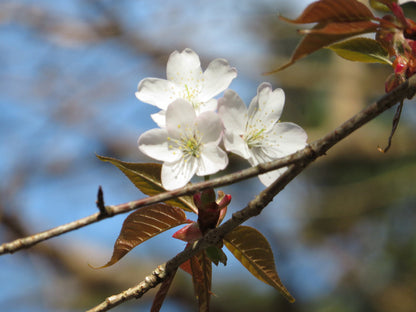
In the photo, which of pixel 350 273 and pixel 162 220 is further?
pixel 350 273

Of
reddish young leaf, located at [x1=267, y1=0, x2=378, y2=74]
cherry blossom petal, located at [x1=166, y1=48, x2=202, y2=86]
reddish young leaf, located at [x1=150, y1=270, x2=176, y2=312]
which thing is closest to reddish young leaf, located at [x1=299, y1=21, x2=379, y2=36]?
reddish young leaf, located at [x1=267, y1=0, x2=378, y2=74]

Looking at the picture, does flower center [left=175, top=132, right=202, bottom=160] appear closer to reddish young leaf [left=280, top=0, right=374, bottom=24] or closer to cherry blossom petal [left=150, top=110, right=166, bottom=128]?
cherry blossom petal [left=150, top=110, right=166, bottom=128]

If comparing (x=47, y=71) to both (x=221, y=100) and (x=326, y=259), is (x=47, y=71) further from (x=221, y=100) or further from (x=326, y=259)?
(x=221, y=100)

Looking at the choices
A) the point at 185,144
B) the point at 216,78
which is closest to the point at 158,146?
the point at 185,144

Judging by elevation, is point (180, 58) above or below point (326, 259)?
above

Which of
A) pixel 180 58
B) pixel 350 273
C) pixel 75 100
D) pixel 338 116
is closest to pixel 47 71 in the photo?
pixel 75 100

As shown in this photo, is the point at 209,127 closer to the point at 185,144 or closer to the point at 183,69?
the point at 185,144

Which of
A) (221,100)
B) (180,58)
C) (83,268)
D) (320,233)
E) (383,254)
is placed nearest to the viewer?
(221,100)
